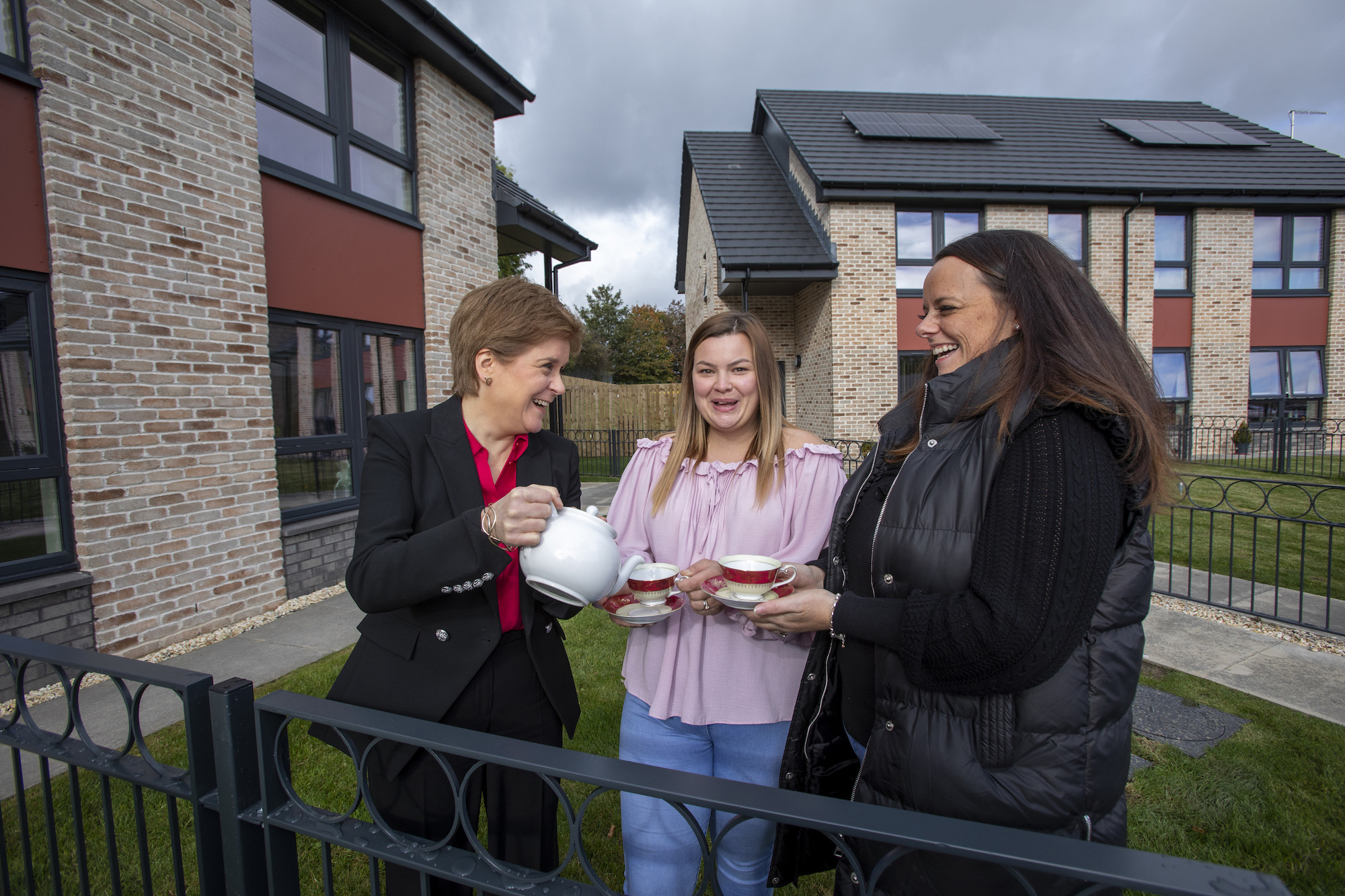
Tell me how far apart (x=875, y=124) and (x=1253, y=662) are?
14046 mm

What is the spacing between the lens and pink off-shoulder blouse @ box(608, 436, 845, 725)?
1.79m

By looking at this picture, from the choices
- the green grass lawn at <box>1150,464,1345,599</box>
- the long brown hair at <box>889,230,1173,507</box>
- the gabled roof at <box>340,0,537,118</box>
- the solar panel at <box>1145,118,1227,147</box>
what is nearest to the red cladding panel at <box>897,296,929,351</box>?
the green grass lawn at <box>1150,464,1345,599</box>

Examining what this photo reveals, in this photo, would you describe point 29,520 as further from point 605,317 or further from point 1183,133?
point 605,317

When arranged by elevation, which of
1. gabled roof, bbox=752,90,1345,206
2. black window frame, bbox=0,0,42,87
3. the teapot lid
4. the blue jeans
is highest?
gabled roof, bbox=752,90,1345,206

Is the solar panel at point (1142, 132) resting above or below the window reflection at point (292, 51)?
above

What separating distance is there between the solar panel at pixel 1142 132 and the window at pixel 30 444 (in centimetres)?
2006

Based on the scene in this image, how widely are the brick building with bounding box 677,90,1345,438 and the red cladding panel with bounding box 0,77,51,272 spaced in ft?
36.0

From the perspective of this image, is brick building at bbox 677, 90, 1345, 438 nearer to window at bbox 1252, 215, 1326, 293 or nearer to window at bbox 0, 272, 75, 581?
window at bbox 1252, 215, 1326, 293

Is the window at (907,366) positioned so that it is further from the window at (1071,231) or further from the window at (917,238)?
the window at (1071,231)

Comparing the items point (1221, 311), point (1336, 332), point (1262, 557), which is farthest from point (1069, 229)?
point (1262, 557)

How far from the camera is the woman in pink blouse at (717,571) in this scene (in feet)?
5.79

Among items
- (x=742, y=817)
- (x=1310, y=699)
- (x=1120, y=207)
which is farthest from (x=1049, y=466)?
(x=1120, y=207)

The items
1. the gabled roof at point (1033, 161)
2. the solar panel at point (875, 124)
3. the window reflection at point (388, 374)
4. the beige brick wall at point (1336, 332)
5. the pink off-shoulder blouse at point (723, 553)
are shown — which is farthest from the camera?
the beige brick wall at point (1336, 332)

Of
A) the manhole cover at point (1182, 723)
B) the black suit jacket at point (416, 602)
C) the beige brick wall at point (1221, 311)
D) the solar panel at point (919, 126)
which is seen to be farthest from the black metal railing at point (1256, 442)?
the black suit jacket at point (416, 602)
